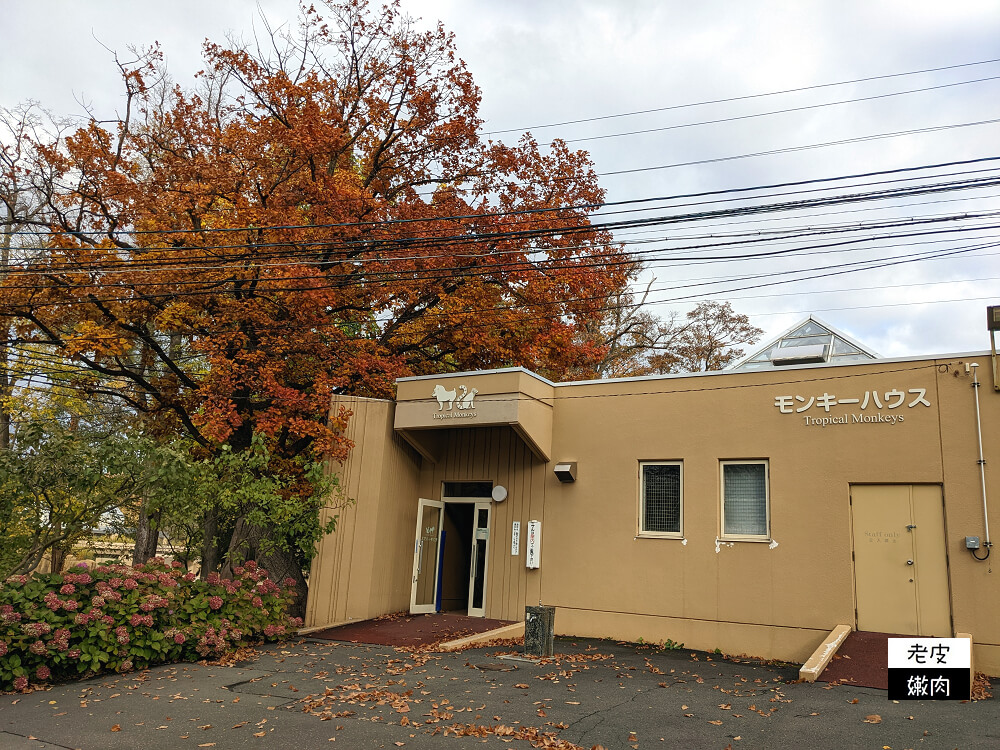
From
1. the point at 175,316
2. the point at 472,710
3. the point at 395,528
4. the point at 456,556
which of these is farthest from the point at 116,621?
the point at 175,316

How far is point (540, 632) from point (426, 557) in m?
5.06

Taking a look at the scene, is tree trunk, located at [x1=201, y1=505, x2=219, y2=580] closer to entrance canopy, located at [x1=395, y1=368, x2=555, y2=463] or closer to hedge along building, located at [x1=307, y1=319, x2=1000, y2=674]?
hedge along building, located at [x1=307, y1=319, x2=1000, y2=674]

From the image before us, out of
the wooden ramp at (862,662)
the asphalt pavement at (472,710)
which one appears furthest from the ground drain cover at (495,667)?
the wooden ramp at (862,662)

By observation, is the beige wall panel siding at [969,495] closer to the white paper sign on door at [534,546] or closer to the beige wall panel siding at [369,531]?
the white paper sign on door at [534,546]

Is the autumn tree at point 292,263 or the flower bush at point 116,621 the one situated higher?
the autumn tree at point 292,263

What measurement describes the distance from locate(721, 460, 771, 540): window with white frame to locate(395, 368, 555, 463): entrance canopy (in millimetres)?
3456

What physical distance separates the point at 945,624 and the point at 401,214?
13457 mm

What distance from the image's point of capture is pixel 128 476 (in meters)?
10.7

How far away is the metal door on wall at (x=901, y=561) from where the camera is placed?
10930 millimetres

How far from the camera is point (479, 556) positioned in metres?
15.2

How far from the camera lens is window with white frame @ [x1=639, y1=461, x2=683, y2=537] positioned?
521 inches

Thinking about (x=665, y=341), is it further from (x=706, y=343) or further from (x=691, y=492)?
(x=691, y=492)

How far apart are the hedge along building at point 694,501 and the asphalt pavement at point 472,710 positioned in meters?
2.30

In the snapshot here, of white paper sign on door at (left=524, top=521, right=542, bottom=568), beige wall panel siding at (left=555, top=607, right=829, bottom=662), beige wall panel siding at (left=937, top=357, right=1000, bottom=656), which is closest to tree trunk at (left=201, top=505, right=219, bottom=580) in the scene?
white paper sign on door at (left=524, top=521, right=542, bottom=568)
